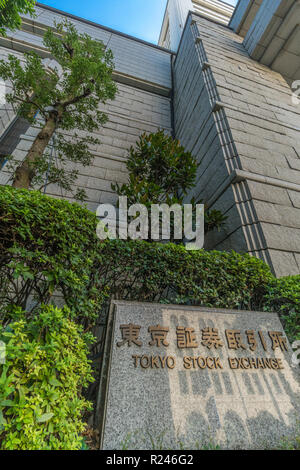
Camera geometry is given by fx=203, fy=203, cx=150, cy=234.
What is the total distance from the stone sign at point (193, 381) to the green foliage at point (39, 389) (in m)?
0.49

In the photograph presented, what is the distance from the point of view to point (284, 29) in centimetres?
804

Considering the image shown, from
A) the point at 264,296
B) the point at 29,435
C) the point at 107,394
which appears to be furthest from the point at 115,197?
the point at 29,435

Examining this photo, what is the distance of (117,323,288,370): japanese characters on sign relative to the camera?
2.27 metres

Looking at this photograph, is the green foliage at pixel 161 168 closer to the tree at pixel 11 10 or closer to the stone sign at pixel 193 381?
the stone sign at pixel 193 381

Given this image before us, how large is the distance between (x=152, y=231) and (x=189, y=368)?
2699 millimetres

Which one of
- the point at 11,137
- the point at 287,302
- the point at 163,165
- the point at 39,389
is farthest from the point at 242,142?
the point at 11,137

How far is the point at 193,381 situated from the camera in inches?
87.2

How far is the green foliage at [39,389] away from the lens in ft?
3.98

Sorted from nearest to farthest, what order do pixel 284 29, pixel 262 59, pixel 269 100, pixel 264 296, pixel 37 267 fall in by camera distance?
1. pixel 37 267
2. pixel 264 296
3. pixel 269 100
4. pixel 284 29
5. pixel 262 59

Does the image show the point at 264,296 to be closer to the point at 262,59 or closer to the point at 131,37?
the point at 262,59

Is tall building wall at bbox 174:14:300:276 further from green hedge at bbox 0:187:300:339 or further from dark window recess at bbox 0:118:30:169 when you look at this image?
dark window recess at bbox 0:118:30:169

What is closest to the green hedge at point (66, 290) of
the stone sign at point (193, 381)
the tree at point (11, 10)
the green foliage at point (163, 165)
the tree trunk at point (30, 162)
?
the stone sign at point (193, 381)

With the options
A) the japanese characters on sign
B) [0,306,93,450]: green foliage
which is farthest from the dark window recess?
the japanese characters on sign

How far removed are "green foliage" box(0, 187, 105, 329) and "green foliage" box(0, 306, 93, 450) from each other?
0.51 m
